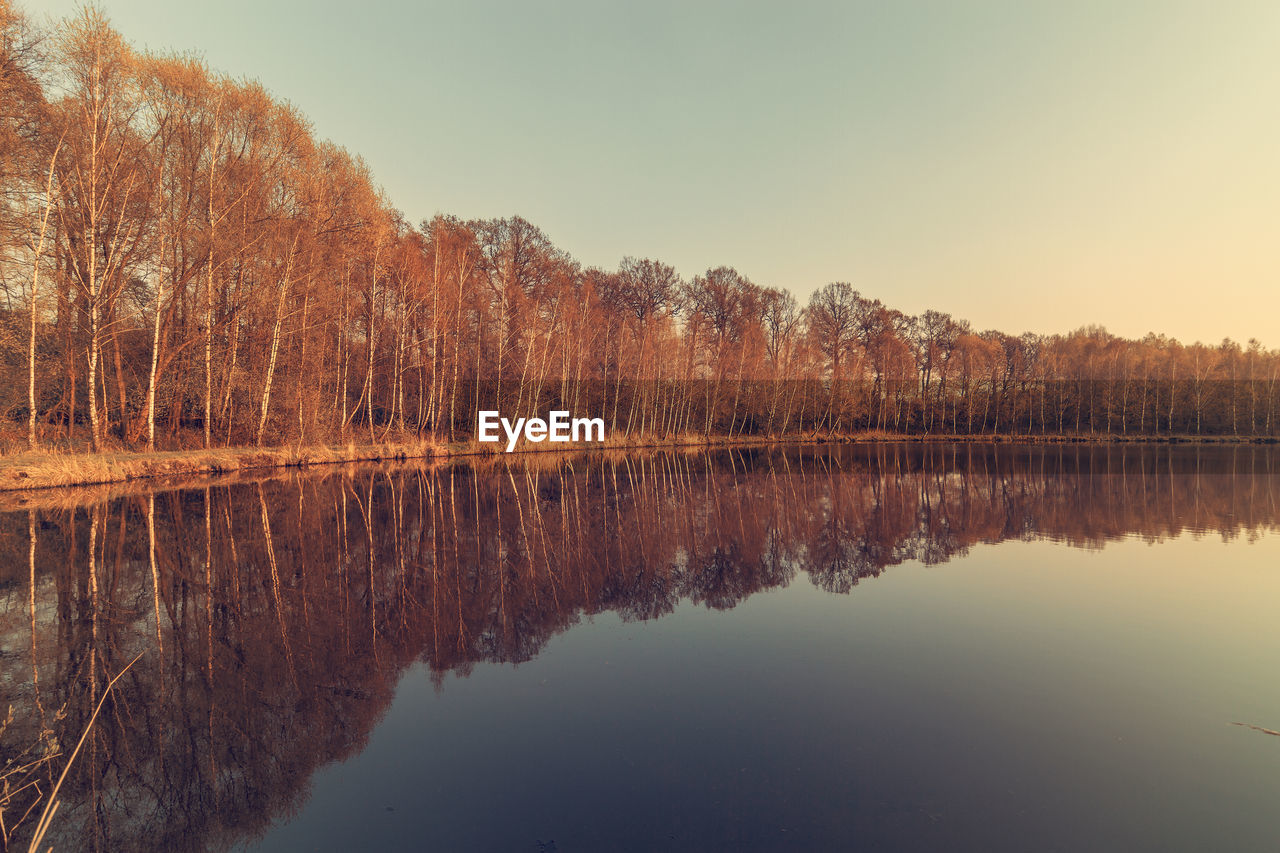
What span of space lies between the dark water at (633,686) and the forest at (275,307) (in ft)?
33.7

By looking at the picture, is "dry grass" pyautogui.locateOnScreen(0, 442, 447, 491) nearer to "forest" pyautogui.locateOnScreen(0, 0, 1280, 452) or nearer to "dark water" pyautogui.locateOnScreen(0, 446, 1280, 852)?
"forest" pyautogui.locateOnScreen(0, 0, 1280, 452)

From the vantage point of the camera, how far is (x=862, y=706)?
4.79 m

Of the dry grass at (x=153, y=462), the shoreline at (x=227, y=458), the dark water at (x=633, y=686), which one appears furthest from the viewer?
the shoreline at (x=227, y=458)

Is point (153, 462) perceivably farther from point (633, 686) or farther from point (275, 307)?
point (633, 686)

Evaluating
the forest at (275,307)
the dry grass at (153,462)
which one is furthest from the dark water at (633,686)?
the forest at (275,307)

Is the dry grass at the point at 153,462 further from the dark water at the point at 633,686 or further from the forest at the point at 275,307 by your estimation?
the dark water at the point at 633,686

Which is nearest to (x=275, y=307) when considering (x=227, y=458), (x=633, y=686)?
(x=227, y=458)

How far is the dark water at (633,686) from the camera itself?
337cm

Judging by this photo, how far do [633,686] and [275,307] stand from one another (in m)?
23.9

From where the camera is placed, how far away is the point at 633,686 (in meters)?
5.20

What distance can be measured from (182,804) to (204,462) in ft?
65.9

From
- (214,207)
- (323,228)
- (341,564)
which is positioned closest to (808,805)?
(341,564)

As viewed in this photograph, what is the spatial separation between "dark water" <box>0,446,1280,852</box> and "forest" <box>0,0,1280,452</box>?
404 inches

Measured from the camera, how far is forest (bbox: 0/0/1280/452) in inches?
671
